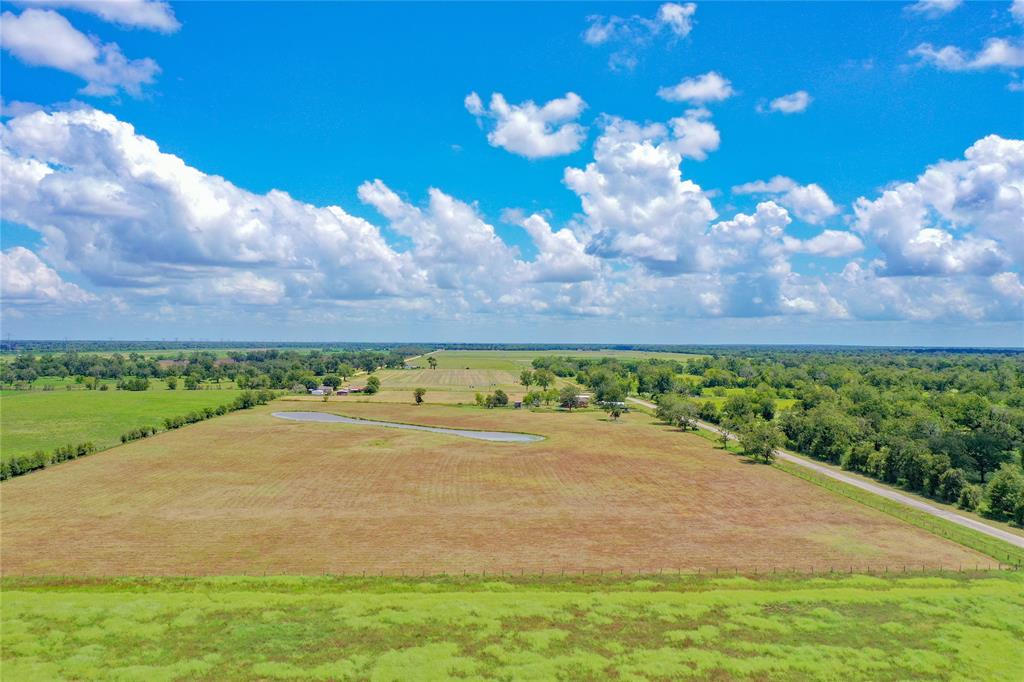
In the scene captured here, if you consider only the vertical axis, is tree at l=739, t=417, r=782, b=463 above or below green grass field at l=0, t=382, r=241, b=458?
above

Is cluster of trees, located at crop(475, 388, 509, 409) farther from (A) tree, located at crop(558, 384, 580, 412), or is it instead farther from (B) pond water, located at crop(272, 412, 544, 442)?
(B) pond water, located at crop(272, 412, 544, 442)

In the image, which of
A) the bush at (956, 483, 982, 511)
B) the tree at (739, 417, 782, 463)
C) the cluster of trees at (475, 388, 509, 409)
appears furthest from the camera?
the cluster of trees at (475, 388, 509, 409)

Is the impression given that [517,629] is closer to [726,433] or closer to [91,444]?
[726,433]

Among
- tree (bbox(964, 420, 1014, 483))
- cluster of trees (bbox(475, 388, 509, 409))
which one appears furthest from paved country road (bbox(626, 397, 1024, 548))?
cluster of trees (bbox(475, 388, 509, 409))

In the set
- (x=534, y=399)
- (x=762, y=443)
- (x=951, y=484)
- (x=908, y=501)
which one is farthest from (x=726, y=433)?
(x=534, y=399)

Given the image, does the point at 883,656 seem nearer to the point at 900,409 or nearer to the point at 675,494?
the point at 675,494

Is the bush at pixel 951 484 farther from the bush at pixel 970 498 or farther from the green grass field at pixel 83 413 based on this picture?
the green grass field at pixel 83 413
